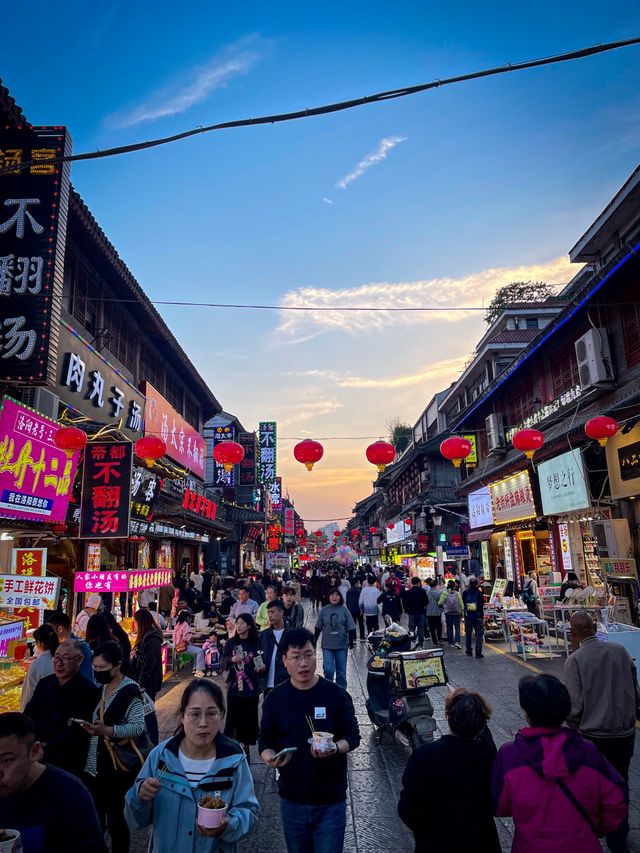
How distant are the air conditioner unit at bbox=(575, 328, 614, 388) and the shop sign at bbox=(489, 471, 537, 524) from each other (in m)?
5.07

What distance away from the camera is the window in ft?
46.6

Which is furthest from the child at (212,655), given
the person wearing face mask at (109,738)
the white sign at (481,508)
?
the white sign at (481,508)

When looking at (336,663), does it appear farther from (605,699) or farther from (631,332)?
(631,332)

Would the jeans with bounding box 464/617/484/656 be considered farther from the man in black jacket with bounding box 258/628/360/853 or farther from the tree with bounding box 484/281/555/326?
the tree with bounding box 484/281/555/326

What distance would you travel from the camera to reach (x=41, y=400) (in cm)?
1277

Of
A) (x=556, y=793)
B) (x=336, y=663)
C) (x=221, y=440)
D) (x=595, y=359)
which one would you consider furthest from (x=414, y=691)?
(x=221, y=440)

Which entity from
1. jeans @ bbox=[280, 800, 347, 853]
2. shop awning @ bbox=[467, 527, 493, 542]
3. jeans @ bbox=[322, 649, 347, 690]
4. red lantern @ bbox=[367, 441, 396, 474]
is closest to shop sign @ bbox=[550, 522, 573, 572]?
shop awning @ bbox=[467, 527, 493, 542]

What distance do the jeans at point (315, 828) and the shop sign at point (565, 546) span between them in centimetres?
1673

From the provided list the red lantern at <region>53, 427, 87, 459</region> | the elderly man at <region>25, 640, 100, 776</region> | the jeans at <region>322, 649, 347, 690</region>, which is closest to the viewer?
the elderly man at <region>25, 640, 100, 776</region>

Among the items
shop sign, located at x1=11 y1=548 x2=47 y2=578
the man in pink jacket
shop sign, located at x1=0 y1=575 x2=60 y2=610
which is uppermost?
shop sign, located at x1=11 y1=548 x2=47 y2=578

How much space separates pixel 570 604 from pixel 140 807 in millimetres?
12965

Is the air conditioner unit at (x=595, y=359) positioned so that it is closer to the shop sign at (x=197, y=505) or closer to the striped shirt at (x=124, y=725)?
the striped shirt at (x=124, y=725)

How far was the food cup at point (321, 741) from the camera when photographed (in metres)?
3.33

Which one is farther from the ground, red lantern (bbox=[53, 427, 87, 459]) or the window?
the window
